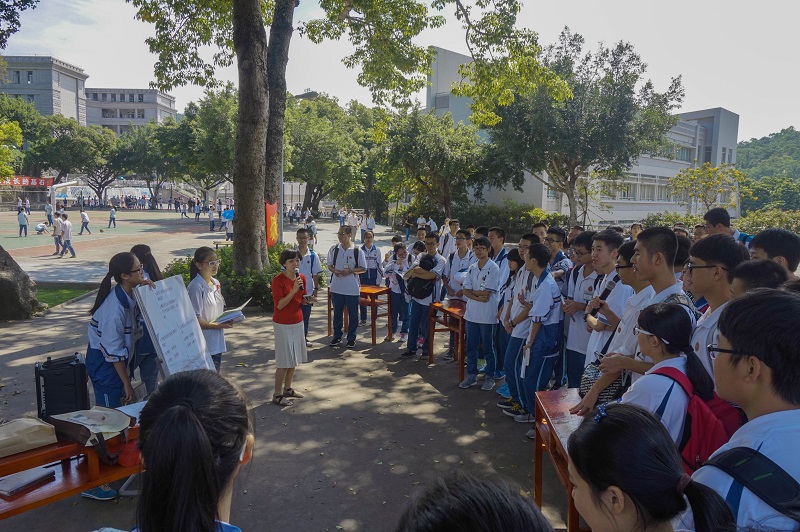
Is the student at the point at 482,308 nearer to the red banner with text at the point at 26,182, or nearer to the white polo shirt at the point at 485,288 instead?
the white polo shirt at the point at 485,288

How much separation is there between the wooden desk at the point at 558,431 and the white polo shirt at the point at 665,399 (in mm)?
668

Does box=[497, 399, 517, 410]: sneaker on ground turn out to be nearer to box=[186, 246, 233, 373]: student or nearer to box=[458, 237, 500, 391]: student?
box=[458, 237, 500, 391]: student

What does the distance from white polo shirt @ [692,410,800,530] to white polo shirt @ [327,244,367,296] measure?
696cm

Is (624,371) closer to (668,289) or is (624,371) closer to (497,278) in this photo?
(668,289)

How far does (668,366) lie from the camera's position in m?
2.61

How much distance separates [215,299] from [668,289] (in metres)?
3.98

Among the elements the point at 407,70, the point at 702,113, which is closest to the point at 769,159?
the point at 702,113

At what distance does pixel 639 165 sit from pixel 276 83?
3303cm

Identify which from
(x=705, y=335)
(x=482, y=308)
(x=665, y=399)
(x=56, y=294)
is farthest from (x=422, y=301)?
(x=56, y=294)

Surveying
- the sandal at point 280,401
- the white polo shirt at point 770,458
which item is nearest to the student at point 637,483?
the white polo shirt at point 770,458

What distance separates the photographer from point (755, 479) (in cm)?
157

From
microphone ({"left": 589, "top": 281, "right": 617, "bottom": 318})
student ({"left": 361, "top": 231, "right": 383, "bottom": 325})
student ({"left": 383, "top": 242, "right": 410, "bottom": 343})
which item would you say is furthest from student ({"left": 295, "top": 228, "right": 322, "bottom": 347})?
microphone ({"left": 589, "top": 281, "right": 617, "bottom": 318})

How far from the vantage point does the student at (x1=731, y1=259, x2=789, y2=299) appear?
2.99m

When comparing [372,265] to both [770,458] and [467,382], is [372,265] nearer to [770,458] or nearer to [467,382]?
[467,382]
